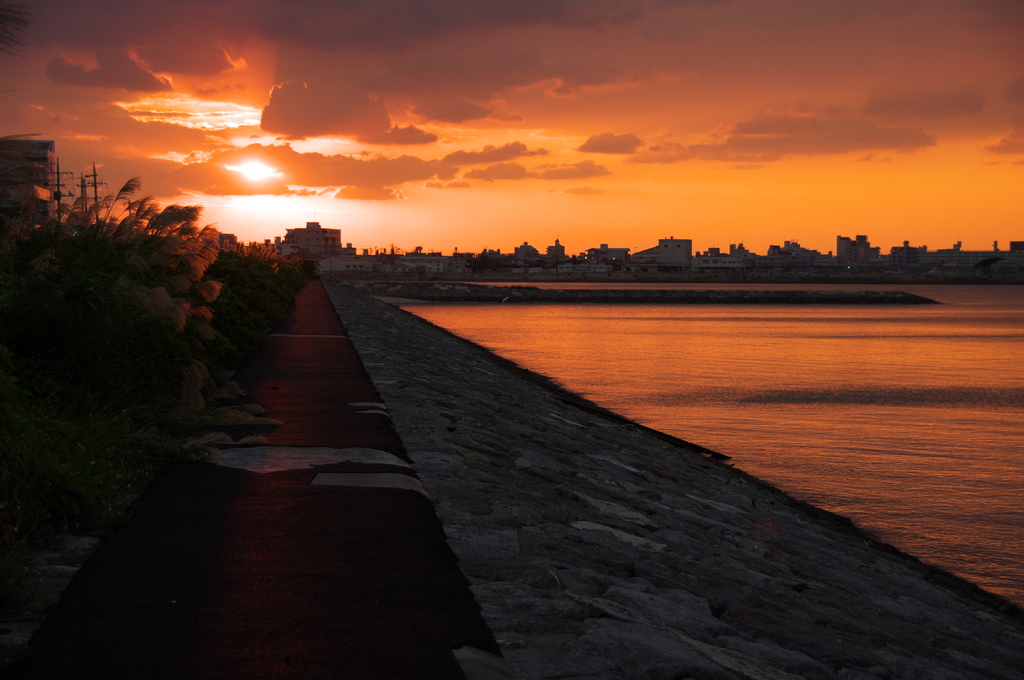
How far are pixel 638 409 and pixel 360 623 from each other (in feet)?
51.3

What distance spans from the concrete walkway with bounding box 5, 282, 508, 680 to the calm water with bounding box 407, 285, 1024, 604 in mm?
6587

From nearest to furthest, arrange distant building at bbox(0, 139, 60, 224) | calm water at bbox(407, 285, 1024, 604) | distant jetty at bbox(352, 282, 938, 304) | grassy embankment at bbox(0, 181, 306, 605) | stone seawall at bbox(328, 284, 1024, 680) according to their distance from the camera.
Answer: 1. stone seawall at bbox(328, 284, 1024, 680)
2. grassy embankment at bbox(0, 181, 306, 605)
3. distant building at bbox(0, 139, 60, 224)
4. calm water at bbox(407, 285, 1024, 604)
5. distant jetty at bbox(352, 282, 938, 304)

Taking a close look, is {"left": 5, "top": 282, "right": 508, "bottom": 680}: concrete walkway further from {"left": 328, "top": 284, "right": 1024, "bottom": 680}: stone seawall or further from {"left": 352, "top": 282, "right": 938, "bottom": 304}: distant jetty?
{"left": 352, "top": 282, "right": 938, "bottom": 304}: distant jetty

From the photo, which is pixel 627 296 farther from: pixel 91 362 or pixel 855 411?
pixel 91 362

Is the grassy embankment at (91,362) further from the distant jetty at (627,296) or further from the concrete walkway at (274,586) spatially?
the distant jetty at (627,296)

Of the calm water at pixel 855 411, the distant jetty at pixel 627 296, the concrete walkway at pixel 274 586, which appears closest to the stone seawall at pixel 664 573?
the concrete walkway at pixel 274 586

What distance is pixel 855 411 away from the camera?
19.1 m

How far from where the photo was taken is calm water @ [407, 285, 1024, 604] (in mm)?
10453

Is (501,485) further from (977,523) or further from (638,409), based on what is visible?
(638,409)

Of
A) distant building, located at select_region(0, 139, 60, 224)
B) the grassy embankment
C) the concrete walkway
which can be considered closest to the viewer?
the concrete walkway

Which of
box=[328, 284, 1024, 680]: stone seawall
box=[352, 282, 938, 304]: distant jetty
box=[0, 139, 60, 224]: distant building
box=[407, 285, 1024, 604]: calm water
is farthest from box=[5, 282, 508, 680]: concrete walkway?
box=[352, 282, 938, 304]: distant jetty

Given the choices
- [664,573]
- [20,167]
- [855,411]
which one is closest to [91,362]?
[20,167]

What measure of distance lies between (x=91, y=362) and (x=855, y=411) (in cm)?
1648

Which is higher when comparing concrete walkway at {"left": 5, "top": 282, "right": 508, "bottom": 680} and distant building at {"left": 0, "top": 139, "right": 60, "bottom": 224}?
distant building at {"left": 0, "top": 139, "right": 60, "bottom": 224}
